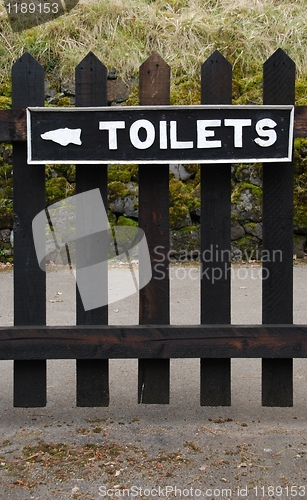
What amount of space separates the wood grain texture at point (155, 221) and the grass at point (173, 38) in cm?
646

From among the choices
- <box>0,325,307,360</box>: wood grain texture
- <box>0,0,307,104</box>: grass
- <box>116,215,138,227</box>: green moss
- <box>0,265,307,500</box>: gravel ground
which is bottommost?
<box>0,265,307,500</box>: gravel ground

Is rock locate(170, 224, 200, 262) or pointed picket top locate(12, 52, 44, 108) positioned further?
rock locate(170, 224, 200, 262)

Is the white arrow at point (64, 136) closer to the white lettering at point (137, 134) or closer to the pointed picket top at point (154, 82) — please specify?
the white lettering at point (137, 134)

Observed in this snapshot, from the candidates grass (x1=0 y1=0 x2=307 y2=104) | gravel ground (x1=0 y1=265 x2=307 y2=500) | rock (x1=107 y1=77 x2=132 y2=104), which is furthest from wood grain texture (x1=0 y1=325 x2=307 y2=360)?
rock (x1=107 y1=77 x2=132 y2=104)

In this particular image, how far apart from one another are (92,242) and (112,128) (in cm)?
62

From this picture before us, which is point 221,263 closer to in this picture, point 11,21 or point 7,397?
point 7,397

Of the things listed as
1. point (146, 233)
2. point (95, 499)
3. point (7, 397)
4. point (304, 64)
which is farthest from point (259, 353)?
point (304, 64)

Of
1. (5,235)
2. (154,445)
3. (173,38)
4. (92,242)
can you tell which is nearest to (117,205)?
(5,235)

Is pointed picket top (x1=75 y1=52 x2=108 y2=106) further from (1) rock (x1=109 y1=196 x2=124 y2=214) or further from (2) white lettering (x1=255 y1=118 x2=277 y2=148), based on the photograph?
(1) rock (x1=109 y1=196 x2=124 y2=214)

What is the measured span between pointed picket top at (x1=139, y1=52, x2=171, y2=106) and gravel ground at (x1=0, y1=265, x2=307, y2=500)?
1.72 metres

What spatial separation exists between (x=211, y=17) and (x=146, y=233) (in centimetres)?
931

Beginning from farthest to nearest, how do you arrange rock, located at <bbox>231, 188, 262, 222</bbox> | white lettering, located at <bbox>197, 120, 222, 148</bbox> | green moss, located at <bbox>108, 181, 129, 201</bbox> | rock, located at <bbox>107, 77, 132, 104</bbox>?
rock, located at <bbox>107, 77, 132, 104</bbox>
green moss, located at <bbox>108, 181, 129, 201</bbox>
rock, located at <bbox>231, 188, 262, 222</bbox>
white lettering, located at <bbox>197, 120, 222, 148</bbox>

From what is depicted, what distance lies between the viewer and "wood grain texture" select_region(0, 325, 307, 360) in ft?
9.09

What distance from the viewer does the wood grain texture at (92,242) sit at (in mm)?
2805
